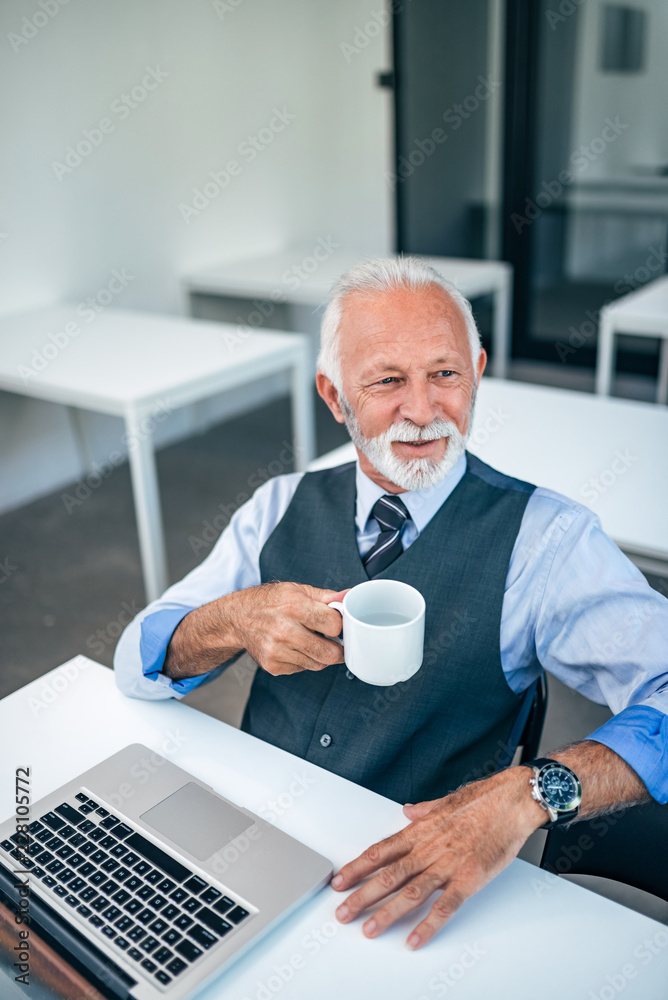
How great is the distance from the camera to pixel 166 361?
2650 millimetres

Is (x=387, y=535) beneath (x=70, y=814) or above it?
above

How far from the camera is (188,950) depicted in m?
0.72

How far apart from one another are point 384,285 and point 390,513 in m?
0.32

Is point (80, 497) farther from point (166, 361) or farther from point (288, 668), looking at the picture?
point (288, 668)

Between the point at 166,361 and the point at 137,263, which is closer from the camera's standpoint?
the point at 166,361

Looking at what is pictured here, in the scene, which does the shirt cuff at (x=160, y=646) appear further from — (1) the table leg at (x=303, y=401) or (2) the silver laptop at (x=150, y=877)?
(1) the table leg at (x=303, y=401)

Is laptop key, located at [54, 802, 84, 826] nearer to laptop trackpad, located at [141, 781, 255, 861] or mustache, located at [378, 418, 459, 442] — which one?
laptop trackpad, located at [141, 781, 255, 861]

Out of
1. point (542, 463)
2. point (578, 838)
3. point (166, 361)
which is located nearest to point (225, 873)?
point (578, 838)

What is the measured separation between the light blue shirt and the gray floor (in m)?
0.97

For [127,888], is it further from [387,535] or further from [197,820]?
[387,535]

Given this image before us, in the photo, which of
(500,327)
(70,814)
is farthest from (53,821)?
(500,327)

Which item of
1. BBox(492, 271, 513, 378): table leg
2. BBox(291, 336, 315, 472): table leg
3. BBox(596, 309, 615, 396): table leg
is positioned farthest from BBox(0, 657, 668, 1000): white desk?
BBox(492, 271, 513, 378): table leg

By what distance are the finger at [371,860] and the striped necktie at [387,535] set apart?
398 mm

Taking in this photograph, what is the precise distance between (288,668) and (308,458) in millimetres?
1968
